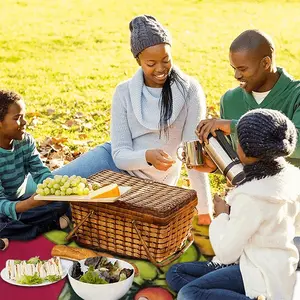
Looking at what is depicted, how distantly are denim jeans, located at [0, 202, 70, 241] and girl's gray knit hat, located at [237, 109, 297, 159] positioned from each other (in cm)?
147

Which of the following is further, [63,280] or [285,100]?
[285,100]

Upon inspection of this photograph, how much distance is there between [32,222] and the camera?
3518 millimetres

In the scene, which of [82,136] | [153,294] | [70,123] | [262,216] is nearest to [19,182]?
[153,294]

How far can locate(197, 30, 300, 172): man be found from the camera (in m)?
3.16

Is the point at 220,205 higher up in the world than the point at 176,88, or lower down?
lower down

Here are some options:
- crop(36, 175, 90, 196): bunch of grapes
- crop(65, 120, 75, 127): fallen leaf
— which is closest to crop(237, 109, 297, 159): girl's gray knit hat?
crop(36, 175, 90, 196): bunch of grapes

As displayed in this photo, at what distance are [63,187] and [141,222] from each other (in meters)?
0.42

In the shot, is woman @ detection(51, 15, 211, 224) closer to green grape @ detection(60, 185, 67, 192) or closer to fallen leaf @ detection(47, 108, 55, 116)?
green grape @ detection(60, 185, 67, 192)

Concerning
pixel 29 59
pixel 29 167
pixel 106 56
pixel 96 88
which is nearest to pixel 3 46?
pixel 29 59

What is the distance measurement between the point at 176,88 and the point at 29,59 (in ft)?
15.7

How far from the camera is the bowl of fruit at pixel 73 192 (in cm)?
311

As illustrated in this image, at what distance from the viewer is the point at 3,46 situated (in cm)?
862

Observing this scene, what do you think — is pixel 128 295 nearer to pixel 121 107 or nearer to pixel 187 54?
pixel 121 107

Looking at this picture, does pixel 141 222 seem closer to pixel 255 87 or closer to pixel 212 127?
pixel 212 127
